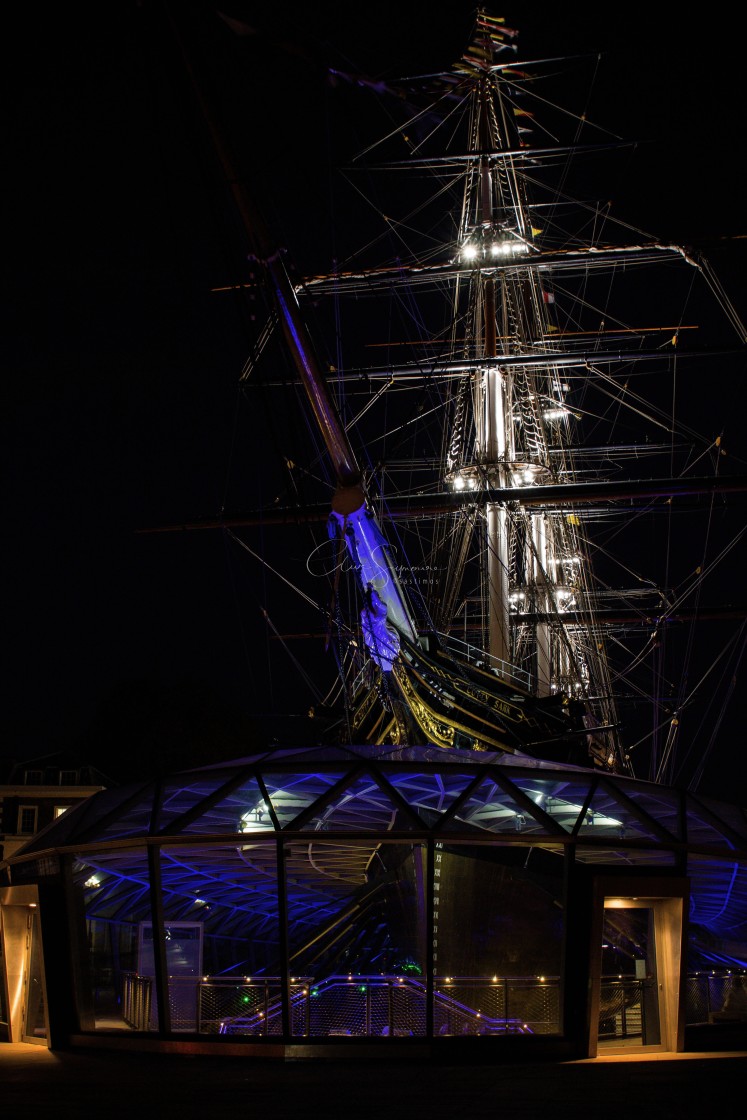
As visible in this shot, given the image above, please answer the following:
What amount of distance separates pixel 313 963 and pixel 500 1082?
3987 millimetres

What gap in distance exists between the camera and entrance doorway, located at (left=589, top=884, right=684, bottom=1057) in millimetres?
16406

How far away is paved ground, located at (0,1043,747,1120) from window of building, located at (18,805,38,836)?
41.8 m

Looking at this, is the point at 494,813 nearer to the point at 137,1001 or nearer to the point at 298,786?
the point at 298,786

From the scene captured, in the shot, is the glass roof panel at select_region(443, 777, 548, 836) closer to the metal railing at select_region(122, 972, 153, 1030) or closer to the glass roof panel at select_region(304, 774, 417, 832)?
the glass roof panel at select_region(304, 774, 417, 832)

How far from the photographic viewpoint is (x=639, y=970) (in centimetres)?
1694

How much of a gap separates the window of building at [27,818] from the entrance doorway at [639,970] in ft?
144

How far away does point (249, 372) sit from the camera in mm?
36188

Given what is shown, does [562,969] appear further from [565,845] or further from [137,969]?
[137,969]

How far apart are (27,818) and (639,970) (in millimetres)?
44667

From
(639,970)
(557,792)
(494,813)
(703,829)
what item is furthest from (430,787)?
(703,829)

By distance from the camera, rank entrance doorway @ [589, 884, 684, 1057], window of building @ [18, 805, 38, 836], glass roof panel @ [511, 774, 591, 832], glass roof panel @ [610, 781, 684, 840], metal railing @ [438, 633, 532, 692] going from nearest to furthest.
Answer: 1. entrance doorway @ [589, 884, 684, 1057]
2. glass roof panel @ [511, 774, 591, 832]
3. glass roof panel @ [610, 781, 684, 840]
4. metal railing @ [438, 633, 532, 692]
5. window of building @ [18, 805, 38, 836]

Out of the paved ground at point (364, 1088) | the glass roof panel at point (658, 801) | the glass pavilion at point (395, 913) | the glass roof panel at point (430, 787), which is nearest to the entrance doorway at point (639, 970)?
the glass pavilion at point (395, 913)

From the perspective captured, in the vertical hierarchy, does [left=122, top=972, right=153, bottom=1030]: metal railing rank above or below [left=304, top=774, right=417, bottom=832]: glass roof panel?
below

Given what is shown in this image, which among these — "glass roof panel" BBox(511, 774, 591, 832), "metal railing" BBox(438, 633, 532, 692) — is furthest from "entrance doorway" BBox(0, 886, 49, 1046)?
"metal railing" BBox(438, 633, 532, 692)
